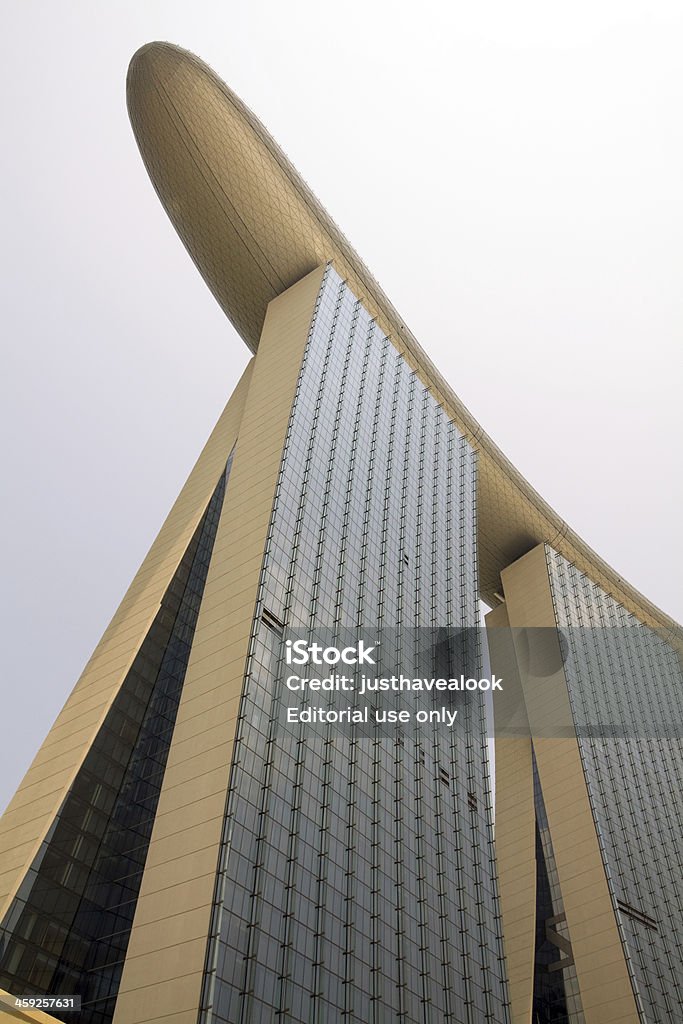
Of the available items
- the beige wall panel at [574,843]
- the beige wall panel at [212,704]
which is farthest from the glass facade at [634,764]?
the beige wall panel at [212,704]

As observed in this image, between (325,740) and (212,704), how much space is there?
491 centimetres

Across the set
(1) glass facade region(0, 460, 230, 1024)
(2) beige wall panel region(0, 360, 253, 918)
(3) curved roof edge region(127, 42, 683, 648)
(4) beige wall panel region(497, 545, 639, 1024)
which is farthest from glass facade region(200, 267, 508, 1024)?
(4) beige wall panel region(497, 545, 639, 1024)

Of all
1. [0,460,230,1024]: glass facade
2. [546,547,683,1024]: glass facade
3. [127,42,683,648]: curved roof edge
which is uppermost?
[127,42,683,648]: curved roof edge

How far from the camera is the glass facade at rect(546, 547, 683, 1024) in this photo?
44.0 metres

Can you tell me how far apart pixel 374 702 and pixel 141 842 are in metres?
10.3

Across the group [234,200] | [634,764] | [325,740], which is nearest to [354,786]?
[325,740]

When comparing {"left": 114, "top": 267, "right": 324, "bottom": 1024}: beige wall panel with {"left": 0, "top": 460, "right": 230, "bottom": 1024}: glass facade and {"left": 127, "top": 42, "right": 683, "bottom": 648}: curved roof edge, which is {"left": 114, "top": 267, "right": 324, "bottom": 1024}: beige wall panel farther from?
{"left": 127, "top": 42, "right": 683, "bottom": 648}: curved roof edge

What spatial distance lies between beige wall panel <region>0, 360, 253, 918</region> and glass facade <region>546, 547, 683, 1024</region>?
87.3 feet

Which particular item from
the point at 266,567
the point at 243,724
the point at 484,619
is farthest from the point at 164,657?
the point at 484,619

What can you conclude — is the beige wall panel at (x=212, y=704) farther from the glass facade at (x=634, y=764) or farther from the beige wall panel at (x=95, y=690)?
the glass facade at (x=634, y=764)

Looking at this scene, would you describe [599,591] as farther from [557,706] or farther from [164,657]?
[164,657]

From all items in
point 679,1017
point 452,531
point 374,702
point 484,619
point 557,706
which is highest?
point 484,619

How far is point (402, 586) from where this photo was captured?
42062 millimetres

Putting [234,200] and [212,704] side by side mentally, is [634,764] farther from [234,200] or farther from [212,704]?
[234,200]
